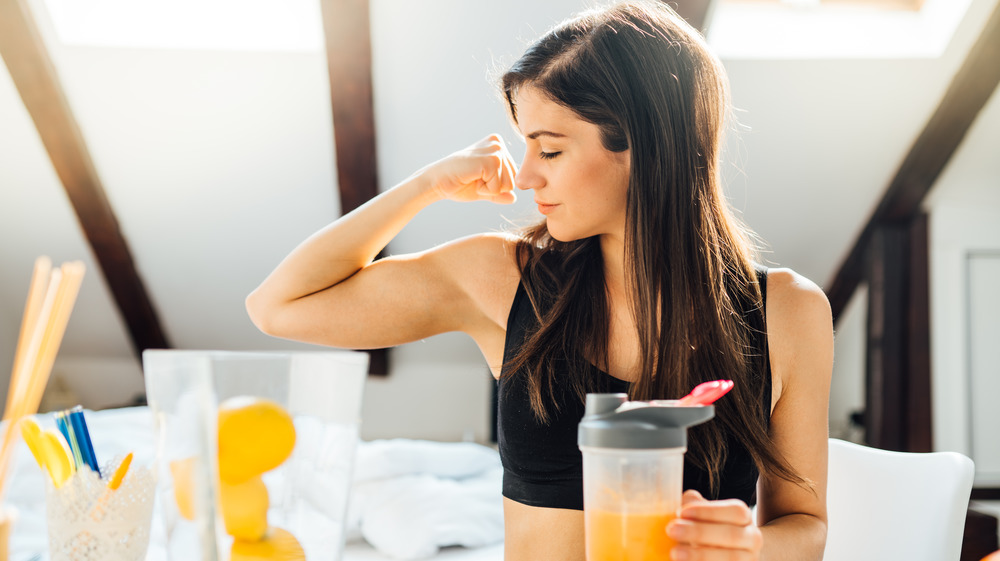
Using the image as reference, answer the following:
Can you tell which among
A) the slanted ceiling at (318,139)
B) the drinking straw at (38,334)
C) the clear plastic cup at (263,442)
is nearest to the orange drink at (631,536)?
the clear plastic cup at (263,442)

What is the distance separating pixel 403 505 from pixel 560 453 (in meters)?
1.27

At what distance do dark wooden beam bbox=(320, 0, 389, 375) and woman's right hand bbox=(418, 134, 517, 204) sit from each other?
194cm

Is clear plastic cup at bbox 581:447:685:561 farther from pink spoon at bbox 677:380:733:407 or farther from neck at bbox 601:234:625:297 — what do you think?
neck at bbox 601:234:625:297

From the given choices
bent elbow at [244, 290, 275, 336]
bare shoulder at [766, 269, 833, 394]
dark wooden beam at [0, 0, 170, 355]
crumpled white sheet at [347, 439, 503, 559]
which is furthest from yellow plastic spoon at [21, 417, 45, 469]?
dark wooden beam at [0, 0, 170, 355]

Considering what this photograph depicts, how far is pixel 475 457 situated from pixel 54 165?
217 cm

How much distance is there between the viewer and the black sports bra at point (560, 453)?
1001 millimetres

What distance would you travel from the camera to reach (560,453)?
1.02 metres

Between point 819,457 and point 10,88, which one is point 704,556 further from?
point 10,88

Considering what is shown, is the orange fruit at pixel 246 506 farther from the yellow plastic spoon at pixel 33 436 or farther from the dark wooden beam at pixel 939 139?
the dark wooden beam at pixel 939 139

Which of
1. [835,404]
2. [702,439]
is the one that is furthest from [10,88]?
[835,404]

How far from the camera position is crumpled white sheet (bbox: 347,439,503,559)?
2.09 m

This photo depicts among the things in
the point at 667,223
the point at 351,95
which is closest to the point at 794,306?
the point at 667,223

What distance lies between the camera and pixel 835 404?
14.3ft

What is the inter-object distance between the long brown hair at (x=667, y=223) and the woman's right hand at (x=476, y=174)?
4.2 inches
